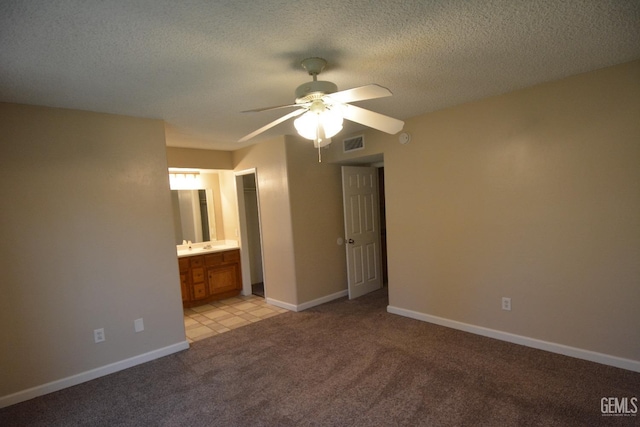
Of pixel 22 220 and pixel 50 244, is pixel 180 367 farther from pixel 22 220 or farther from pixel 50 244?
pixel 22 220

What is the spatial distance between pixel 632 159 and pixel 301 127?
8.07 ft

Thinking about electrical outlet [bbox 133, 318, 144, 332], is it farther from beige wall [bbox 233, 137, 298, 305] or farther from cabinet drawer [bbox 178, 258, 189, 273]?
beige wall [bbox 233, 137, 298, 305]

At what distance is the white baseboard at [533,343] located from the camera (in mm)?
2476

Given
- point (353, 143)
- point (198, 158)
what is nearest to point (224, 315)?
point (198, 158)

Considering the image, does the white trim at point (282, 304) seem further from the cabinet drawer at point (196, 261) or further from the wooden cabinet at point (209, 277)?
the cabinet drawer at point (196, 261)

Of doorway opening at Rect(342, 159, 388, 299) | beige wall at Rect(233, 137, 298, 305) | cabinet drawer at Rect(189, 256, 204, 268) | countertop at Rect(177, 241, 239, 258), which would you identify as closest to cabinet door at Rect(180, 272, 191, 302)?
cabinet drawer at Rect(189, 256, 204, 268)

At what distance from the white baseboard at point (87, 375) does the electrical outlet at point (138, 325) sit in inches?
10.0

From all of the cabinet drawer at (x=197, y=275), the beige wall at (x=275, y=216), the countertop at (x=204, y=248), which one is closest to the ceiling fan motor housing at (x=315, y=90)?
the beige wall at (x=275, y=216)

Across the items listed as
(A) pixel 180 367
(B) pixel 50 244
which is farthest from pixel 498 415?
(B) pixel 50 244

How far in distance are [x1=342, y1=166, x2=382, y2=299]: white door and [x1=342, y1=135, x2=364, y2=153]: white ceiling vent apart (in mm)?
303

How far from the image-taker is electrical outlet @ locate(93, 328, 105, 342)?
2807 mm

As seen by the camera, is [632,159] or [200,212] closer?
[632,159]

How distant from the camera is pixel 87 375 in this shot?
109 inches

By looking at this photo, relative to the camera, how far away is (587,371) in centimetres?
246
